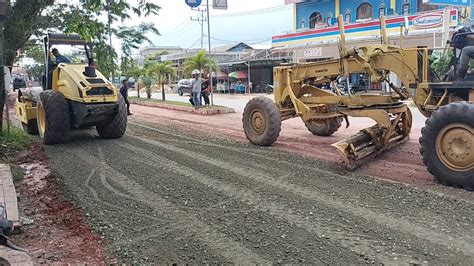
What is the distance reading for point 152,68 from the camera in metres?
30.3

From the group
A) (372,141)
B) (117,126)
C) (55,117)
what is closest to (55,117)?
(55,117)

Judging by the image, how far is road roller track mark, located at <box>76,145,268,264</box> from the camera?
436 centimetres

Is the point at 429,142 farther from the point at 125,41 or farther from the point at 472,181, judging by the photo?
the point at 125,41

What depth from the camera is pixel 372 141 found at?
8352mm

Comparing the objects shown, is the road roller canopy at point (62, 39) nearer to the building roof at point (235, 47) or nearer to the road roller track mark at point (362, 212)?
the road roller track mark at point (362, 212)

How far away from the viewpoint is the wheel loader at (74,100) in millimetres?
10312

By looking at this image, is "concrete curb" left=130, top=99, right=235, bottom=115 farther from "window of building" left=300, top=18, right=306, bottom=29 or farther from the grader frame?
"window of building" left=300, top=18, right=306, bottom=29

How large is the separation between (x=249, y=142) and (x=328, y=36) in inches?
825

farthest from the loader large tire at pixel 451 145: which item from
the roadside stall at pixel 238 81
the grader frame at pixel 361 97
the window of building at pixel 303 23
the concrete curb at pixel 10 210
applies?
the roadside stall at pixel 238 81

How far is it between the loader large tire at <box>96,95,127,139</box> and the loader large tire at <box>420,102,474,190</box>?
729 centimetres

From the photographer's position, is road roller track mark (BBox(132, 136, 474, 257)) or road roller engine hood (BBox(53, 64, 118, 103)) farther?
road roller engine hood (BBox(53, 64, 118, 103))

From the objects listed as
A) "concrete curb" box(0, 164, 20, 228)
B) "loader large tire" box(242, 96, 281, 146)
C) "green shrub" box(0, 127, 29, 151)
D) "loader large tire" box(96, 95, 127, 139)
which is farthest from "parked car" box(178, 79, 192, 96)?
"concrete curb" box(0, 164, 20, 228)

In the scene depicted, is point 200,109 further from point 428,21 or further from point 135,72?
point 135,72

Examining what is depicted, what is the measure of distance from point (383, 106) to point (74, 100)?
6813mm
